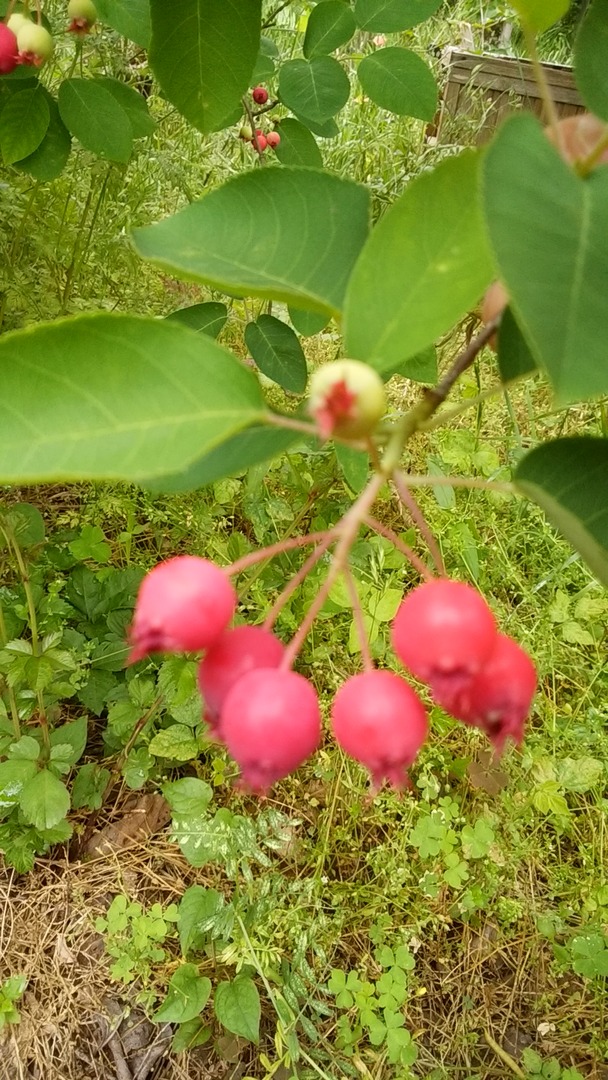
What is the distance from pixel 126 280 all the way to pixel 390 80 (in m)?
1.13

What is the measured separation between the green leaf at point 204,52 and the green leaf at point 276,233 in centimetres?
39

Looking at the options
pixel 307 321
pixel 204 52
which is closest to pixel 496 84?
pixel 307 321

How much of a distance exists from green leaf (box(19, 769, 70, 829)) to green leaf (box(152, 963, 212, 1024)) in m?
0.32

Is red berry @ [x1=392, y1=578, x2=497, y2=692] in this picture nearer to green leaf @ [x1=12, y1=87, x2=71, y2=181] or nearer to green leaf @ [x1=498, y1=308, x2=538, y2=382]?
green leaf @ [x1=498, y1=308, x2=538, y2=382]

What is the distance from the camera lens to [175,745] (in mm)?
1509

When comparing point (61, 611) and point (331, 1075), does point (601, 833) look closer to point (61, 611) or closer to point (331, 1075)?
point (331, 1075)

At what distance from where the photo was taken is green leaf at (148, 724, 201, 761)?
4.91ft

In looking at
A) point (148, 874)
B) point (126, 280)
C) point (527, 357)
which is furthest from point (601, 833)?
point (126, 280)

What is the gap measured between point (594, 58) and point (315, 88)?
0.84 metres

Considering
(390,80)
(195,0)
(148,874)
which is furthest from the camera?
(148,874)

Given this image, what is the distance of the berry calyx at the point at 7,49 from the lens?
101 centimetres

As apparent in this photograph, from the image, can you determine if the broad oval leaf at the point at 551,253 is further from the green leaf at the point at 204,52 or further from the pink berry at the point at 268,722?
the green leaf at the point at 204,52

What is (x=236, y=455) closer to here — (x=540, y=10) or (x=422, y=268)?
(x=422, y=268)

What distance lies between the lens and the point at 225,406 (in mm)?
413
